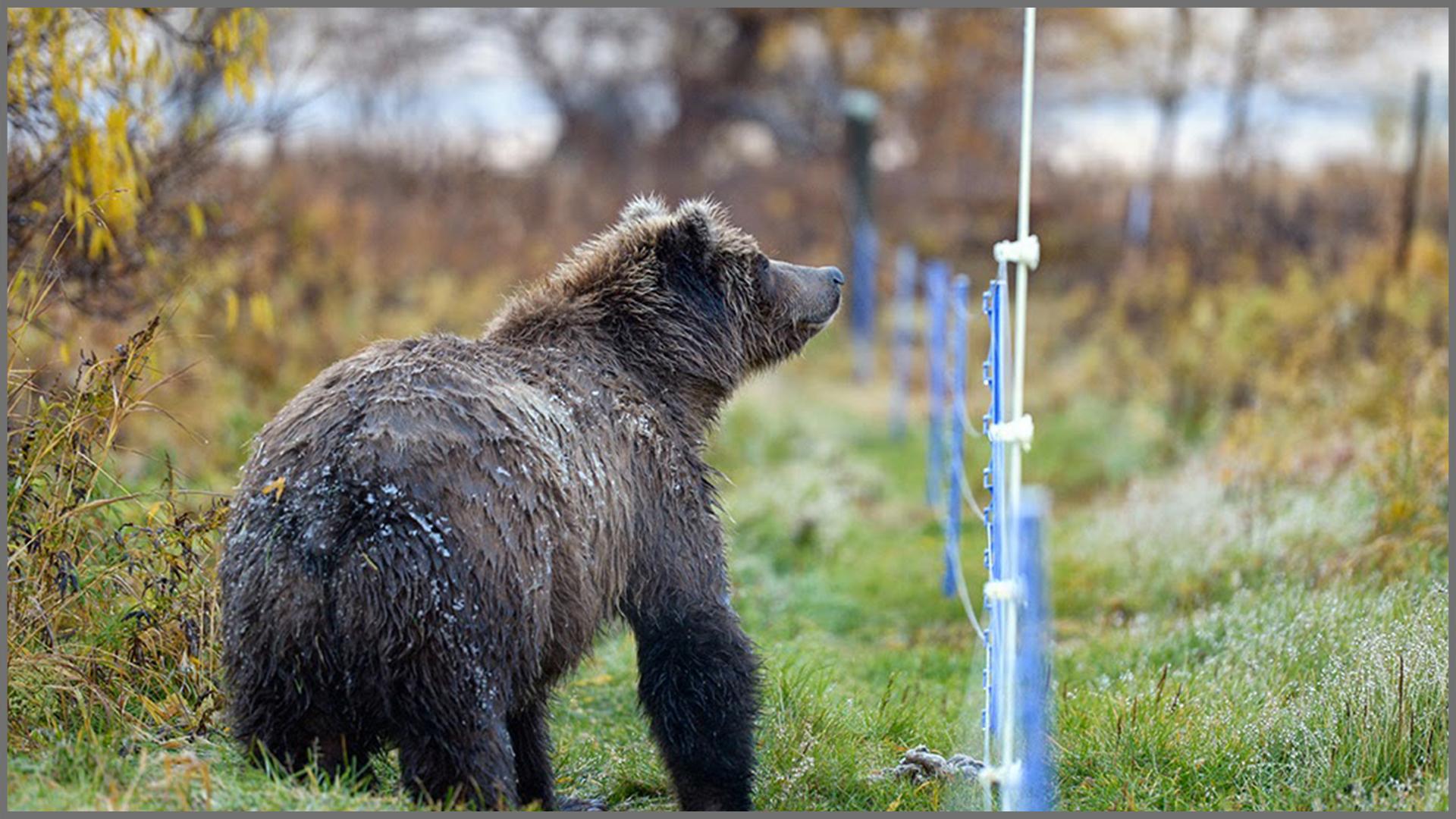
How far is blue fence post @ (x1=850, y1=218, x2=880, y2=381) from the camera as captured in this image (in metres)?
21.6

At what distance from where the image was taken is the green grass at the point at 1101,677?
224 inches

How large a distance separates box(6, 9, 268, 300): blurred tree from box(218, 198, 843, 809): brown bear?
85.7 inches

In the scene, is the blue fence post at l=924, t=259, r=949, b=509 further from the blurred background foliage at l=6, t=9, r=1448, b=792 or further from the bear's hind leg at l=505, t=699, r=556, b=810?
the bear's hind leg at l=505, t=699, r=556, b=810

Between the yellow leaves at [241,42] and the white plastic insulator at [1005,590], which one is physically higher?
the yellow leaves at [241,42]

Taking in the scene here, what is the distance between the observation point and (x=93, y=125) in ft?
26.8

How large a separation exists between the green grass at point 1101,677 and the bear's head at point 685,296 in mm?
1157

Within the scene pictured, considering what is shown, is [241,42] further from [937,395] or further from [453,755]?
[937,395]

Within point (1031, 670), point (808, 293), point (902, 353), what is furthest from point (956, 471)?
point (902, 353)

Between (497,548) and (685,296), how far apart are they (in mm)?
1943

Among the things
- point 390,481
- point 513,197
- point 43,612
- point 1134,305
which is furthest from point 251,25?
point 513,197

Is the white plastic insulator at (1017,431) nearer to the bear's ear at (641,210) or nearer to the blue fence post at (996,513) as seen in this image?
the blue fence post at (996,513)

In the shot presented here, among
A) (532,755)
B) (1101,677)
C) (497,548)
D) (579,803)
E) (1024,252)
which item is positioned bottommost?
(579,803)

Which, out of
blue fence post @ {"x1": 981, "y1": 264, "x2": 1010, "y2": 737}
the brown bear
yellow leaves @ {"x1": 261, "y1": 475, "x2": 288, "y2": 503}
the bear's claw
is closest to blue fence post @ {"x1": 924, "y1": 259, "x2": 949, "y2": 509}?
blue fence post @ {"x1": 981, "y1": 264, "x2": 1010, "y2": 737}

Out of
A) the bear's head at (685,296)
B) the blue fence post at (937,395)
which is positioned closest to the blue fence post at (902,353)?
the blue fence post at (937,395)
